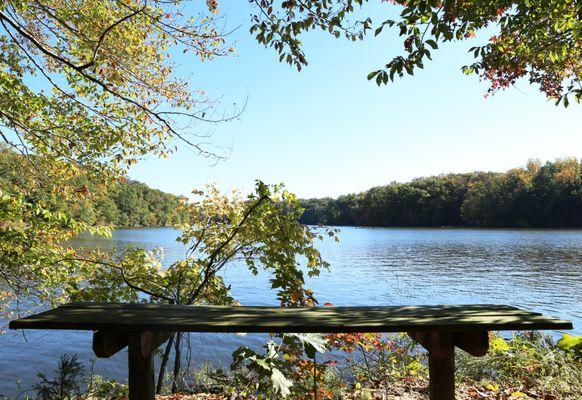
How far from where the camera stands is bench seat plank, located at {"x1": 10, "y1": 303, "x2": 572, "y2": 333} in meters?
2.02

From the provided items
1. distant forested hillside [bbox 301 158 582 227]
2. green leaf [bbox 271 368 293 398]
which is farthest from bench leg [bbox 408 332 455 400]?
distant forested hillside [bbox 301 158 582 227]

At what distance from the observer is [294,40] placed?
4.36 m

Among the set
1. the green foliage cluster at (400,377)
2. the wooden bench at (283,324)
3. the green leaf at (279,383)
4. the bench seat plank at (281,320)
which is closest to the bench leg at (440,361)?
the wooden bench at (283,324)

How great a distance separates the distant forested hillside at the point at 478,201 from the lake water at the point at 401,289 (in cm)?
4641

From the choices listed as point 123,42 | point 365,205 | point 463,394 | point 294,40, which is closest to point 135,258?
point 123,42

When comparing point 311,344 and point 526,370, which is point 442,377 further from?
point 526,370

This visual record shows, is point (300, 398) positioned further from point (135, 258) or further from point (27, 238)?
point (27, 238)

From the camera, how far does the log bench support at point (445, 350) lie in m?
2.31

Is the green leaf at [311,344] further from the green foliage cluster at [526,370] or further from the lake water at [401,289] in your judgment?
the lake water at [401,289]

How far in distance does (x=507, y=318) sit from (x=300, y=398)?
2010 mm

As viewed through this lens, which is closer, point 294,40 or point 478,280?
point 294,40

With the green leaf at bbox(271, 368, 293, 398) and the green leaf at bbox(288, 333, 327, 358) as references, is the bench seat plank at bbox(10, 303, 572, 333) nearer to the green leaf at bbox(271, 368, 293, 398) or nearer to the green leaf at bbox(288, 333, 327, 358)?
the green leaf at bbox(288, 333, 327, 358)

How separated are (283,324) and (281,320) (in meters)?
0.14

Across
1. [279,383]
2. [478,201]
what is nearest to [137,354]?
[279,383]
